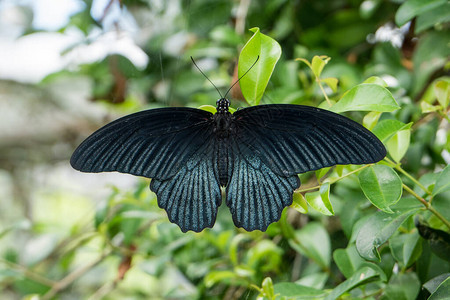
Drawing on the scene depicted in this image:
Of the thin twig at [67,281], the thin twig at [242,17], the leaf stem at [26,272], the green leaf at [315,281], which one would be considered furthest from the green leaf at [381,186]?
the leaf stem at [26,272]

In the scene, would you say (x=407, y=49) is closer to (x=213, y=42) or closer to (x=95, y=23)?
(x=213, y=42)

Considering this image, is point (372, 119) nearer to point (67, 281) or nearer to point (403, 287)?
point (403, 287)

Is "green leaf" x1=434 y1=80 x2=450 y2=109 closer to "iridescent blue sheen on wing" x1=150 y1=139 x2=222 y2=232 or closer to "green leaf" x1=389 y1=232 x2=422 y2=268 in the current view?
"green leaf" x1=389 y1=232 x2=422 y2=268

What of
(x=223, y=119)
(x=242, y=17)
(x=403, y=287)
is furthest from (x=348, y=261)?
(x=242, y=17)

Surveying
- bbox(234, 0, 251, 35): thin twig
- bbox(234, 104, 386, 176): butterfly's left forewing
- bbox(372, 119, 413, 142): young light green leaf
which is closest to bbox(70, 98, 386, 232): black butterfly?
bbox(234, 104, 386, 176): butterfly's left forewing

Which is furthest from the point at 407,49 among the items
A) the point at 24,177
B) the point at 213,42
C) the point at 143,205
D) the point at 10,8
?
the point at 24,177

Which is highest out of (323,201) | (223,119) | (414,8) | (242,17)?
(242,17)

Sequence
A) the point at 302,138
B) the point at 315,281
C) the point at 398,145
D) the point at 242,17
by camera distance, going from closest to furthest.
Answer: the point at 302,138, the point at 398,145, the point at 315,281, the point at 242,17

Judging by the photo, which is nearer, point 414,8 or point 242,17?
point 414,8

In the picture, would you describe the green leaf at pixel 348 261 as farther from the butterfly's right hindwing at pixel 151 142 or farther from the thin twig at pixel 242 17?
the thin twig at pixel 242 17
